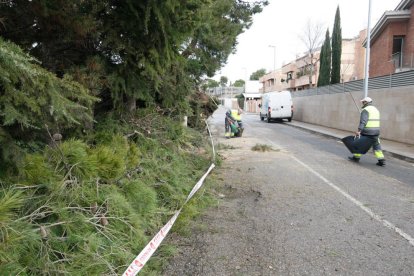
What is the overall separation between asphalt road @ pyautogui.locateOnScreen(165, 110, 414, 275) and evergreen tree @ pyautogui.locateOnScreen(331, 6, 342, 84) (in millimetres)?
23422

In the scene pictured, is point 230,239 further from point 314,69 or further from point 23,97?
point 314,69

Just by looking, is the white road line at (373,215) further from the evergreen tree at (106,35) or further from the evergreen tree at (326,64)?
the evergreen tree at (326,64)

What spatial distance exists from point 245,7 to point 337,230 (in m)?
11.4

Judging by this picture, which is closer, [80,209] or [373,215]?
[80,209]

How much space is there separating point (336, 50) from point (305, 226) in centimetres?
2958

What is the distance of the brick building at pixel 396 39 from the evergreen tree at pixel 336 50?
5.15 m

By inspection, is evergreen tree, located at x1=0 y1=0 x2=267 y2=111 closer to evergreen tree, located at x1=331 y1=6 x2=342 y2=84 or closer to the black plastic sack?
the black plastic sack

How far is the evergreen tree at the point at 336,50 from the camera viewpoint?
1199 inches

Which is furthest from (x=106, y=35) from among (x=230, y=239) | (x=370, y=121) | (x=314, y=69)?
(x=314, y=69)

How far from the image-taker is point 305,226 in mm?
4770

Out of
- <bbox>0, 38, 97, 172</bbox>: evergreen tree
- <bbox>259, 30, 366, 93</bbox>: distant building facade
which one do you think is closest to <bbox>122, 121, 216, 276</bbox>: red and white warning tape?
<bbox>0, 38, 97, 172</bbox>: evergreen tree

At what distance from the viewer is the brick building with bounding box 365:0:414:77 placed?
22031mm

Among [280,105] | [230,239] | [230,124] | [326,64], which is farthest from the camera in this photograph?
[326,64]

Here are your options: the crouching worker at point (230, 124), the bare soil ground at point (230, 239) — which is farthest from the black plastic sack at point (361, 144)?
the crouching worker at point (230, 124)
